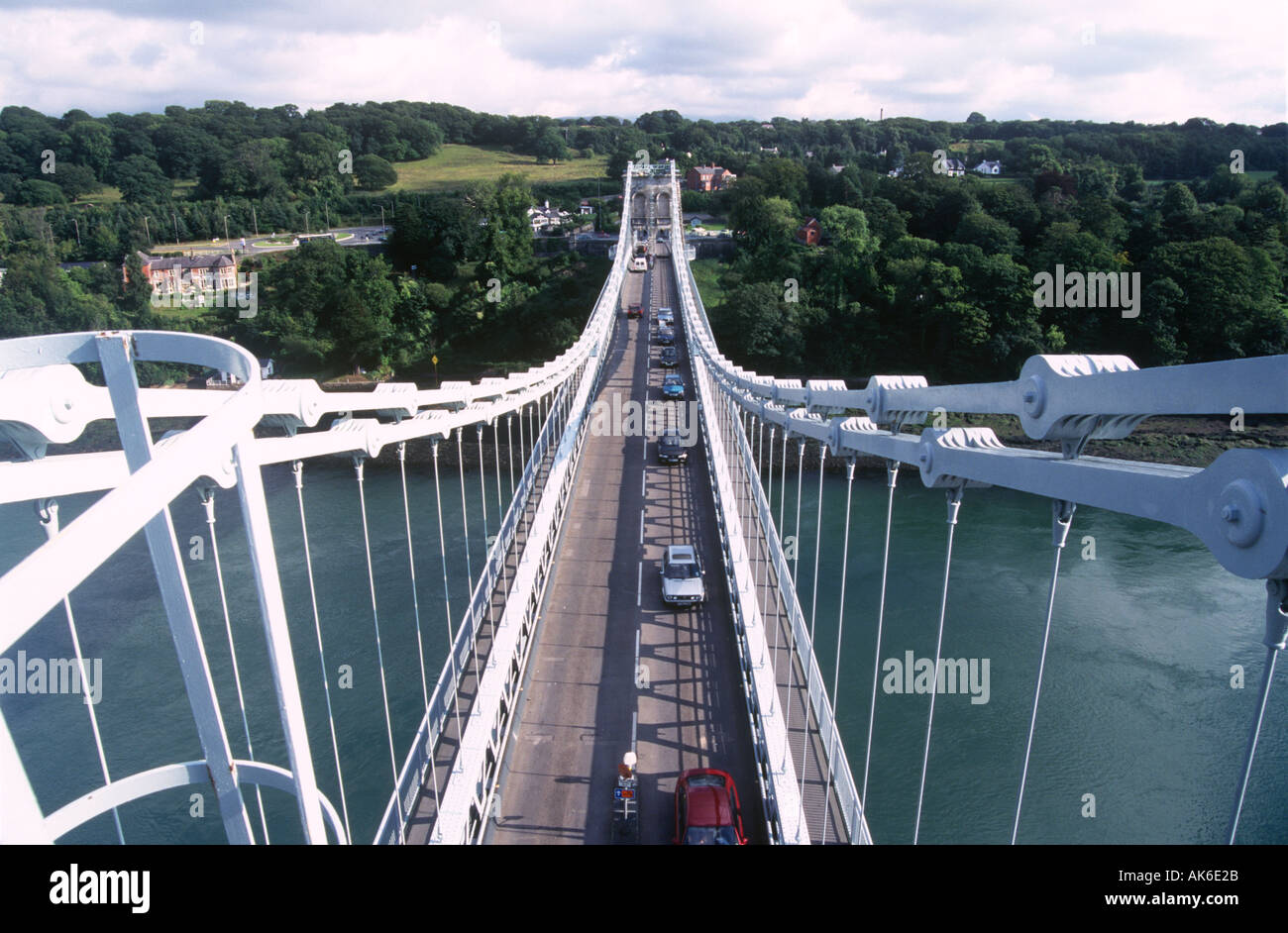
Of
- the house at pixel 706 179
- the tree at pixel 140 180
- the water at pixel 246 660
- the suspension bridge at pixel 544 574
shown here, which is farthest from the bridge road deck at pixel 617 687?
the house at pixel 706 179

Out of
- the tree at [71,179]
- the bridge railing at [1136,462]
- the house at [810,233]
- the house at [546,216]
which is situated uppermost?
the tree at [71,179]

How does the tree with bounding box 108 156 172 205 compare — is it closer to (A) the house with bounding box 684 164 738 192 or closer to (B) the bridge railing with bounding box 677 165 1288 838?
(A) the house with bounding box 684 164 738 192

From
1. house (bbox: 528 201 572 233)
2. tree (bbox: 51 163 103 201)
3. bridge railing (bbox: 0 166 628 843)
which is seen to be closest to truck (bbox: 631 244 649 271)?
house (bbox: 528 201 572 233)

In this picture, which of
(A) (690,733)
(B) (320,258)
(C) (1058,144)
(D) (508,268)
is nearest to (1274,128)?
(C) (1058,144)

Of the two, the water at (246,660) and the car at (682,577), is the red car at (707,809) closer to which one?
the car at (682,577)

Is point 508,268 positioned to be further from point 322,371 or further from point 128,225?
point 128,225

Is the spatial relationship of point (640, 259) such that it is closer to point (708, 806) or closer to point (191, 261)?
point (191, 261)
